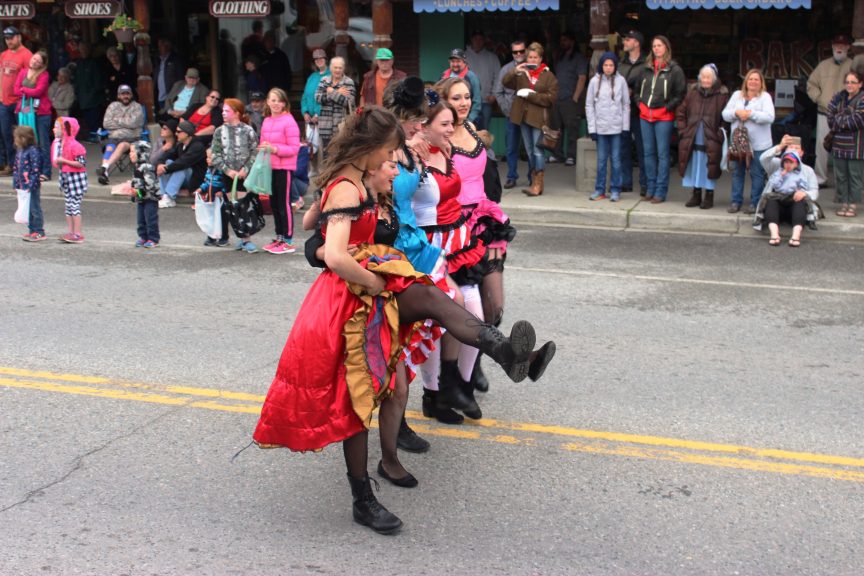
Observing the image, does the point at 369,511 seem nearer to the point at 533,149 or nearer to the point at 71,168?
the point at 71,168

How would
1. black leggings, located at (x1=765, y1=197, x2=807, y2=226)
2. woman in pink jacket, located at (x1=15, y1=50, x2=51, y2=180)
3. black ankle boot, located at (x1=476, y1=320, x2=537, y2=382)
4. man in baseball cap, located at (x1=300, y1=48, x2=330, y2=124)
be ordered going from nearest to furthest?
black ankle boot, located at (x1=476, y1=320, x2=537, y2=382)
black leggings, located at (x1=765, y1=197, x2=807, y2=226)
man in baseball cap, located at (x1=300, y1=48, x2=330, y2=124)
woman in pink jacket, located at (x1=15, y1=50, x2=51, y2=180)

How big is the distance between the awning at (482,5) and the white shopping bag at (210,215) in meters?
5.28

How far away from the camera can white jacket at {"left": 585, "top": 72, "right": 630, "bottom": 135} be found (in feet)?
46.2

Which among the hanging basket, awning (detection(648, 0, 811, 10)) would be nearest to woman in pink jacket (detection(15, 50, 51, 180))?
the hanging basket

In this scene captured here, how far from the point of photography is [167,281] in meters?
10.1

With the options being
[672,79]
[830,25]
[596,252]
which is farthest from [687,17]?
[596,252]

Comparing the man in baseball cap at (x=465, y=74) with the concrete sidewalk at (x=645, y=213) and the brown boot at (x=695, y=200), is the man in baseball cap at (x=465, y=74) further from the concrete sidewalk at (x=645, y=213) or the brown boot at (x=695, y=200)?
the brown boot at (x=695, y=200)

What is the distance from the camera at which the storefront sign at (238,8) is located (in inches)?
645

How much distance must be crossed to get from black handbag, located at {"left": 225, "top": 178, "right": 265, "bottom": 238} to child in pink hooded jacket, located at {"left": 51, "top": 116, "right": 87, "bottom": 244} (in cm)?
190

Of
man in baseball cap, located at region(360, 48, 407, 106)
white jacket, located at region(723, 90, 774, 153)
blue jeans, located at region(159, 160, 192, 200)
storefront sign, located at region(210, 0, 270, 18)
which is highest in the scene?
storefront sign, located at region(210, 0, 270, 18)

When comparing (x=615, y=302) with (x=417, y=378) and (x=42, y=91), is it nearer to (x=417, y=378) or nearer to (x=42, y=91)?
(x=417, y=378)

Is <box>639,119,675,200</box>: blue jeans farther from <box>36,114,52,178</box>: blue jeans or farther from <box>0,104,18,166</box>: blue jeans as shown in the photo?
<box>0,104,18,166</box>: blue jeans

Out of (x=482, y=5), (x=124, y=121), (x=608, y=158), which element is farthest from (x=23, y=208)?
(x=608, y=158)

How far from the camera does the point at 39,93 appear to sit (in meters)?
16.8
